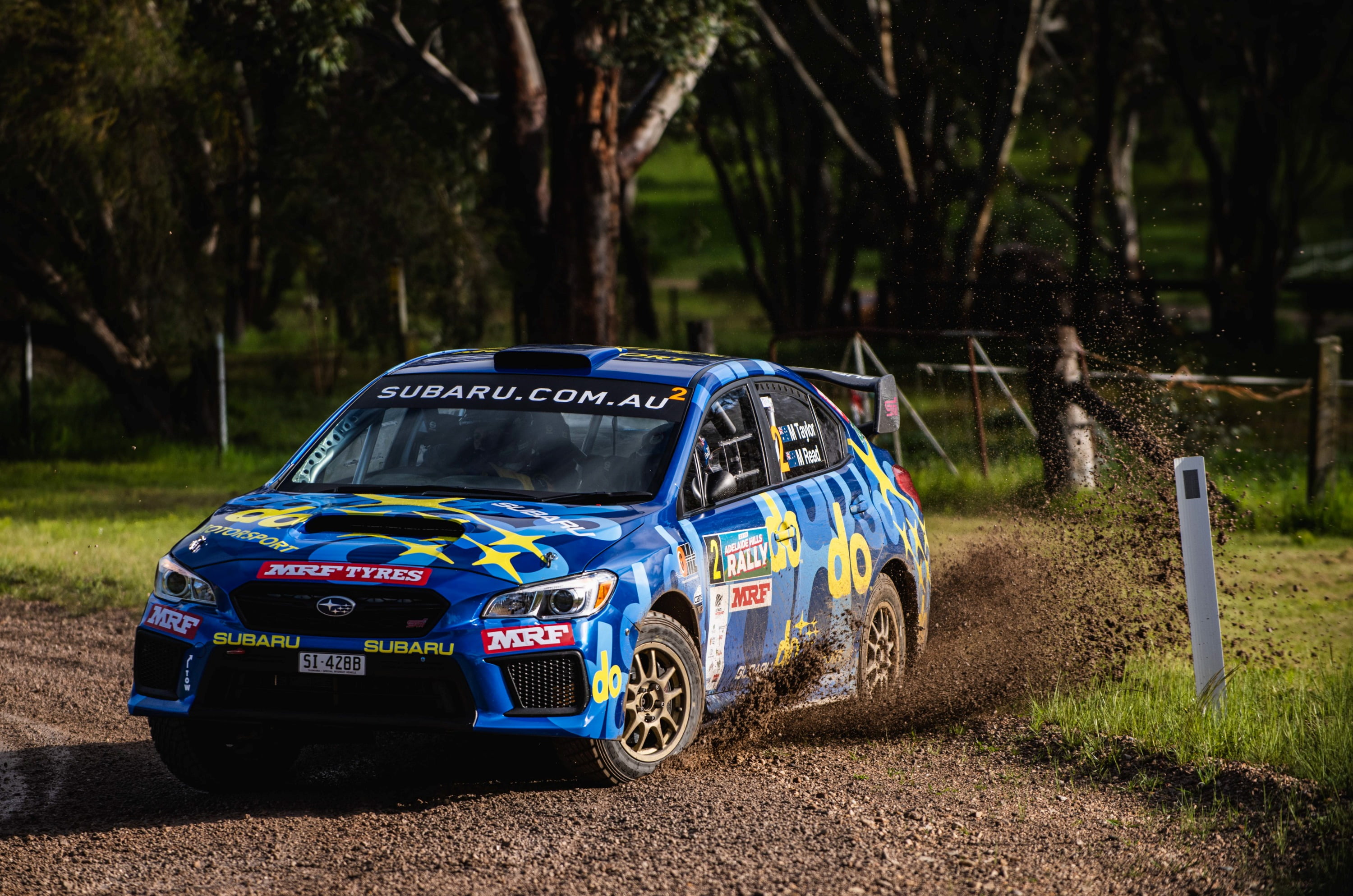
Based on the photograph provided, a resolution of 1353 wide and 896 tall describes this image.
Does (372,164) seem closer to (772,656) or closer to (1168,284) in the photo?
(1168,284)

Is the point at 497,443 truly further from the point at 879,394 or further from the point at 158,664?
the point at 879,394

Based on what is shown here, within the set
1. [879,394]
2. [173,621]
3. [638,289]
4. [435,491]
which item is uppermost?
[638,289]

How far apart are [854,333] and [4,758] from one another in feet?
36.6

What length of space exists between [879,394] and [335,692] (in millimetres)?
3726

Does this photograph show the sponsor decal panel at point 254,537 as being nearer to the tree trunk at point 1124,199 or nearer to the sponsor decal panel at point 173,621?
the sponsor decal panel at point 173,621

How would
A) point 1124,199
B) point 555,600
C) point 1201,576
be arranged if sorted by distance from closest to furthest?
point 555,600 → point 1201,576 → point 1124,199

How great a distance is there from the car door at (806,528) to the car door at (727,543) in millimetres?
89

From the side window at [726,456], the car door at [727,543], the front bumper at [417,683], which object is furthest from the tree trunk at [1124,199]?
the front bumper at [417,683]

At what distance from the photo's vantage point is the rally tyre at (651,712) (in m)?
5.96

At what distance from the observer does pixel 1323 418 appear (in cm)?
1423

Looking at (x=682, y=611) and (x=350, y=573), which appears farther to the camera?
(x=682, y=611)

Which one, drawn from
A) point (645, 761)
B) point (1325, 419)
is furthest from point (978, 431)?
point (645, 761)

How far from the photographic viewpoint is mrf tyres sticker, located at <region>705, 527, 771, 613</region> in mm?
6629

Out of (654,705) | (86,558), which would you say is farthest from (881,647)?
(86,558)
